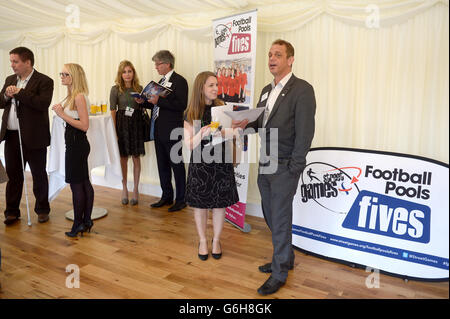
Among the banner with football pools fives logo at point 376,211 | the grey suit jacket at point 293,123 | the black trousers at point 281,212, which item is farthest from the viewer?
the banner with football pools fives logo at point 376,211

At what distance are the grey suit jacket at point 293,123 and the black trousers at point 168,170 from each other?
1.91 m

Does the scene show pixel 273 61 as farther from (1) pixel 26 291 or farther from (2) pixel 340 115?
(1) pixel 26 291

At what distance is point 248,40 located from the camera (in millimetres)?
3510

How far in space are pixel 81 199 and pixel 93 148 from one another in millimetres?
640

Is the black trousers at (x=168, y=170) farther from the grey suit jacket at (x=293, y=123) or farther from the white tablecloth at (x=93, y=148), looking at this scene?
the grey suit jacket at (x=293, y=123)

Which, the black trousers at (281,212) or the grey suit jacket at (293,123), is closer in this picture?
the grey suit jacket at (293,123)

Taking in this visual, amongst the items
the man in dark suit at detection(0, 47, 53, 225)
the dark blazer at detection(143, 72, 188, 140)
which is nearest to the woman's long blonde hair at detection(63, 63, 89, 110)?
the man in dark suit at detection(0, 47, 53, 225)

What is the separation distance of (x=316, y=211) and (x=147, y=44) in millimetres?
3121

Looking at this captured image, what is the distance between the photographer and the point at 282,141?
2471mm

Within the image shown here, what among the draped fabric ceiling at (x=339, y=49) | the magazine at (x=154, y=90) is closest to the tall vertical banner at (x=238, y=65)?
the draped fabric ceiling at (x=339, y=49)

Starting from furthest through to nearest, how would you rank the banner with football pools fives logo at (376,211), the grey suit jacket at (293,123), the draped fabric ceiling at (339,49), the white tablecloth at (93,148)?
the white tablecloth at (93,148) → the draped fabric ceiling at (339,49) → the banner with football pools fives logo at (376,211) → the grey suit jacket at (293,123)

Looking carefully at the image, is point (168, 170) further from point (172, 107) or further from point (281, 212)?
point (281, 212)

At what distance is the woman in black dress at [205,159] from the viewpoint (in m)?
2.73
